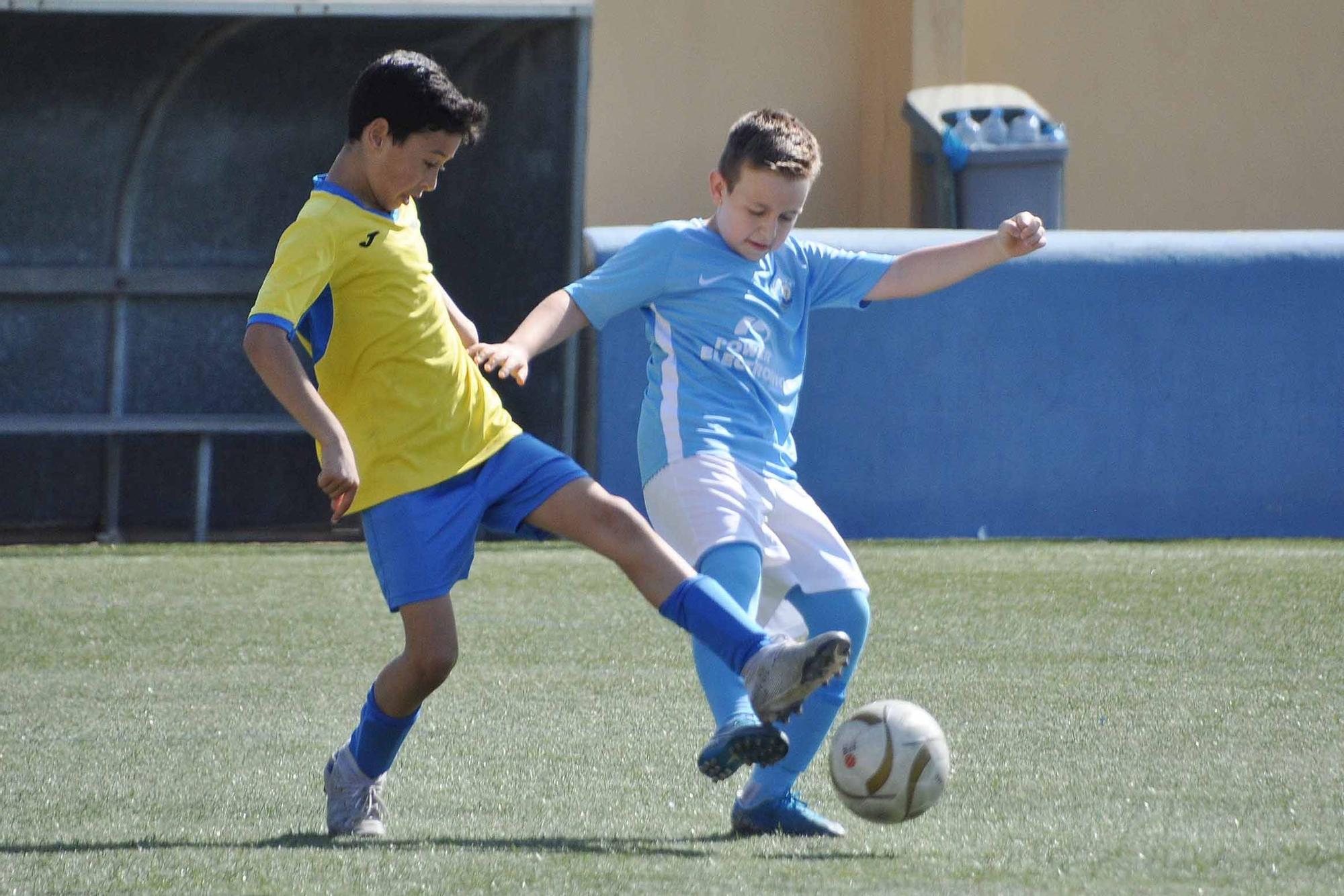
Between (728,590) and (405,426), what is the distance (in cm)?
70

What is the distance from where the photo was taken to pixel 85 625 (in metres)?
6.84

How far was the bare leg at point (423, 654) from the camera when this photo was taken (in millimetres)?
3656

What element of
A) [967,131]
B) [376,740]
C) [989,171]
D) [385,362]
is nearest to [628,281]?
[385,362]

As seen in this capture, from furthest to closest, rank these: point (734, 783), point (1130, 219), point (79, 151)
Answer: point (1130, 219) → point (79, 151) → point (734, 783)

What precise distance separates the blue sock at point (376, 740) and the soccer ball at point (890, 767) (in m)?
0.87

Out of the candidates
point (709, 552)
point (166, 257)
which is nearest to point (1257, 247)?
point (166, 257)

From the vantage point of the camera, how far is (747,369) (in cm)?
395

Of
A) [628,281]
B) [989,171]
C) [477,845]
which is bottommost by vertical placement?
[477,845]

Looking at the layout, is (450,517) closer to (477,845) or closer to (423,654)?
(423,654)

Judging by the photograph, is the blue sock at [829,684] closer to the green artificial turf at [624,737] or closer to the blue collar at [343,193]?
the green artificial turf at [624,737]

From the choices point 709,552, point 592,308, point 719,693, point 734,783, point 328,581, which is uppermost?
point 592,308

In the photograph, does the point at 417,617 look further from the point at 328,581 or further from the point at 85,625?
the point at 328,581

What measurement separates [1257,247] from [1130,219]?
3.30m

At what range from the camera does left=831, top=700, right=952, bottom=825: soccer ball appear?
346cm
